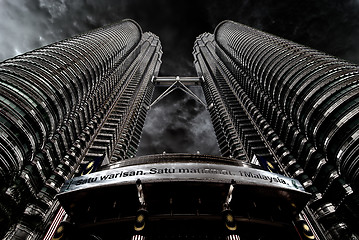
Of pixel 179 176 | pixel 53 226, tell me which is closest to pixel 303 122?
pixel 179 176

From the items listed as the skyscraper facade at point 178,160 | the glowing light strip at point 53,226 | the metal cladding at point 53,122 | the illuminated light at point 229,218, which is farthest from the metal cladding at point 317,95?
the glowing light strip at point 53,226

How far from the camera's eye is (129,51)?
101000 millimetres

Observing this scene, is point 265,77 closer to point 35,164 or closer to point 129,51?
point 35,164

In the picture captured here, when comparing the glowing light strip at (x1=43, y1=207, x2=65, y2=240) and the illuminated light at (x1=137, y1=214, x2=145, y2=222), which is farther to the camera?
the glowing light strip at (x1=43, y1=207, x2=65, y2=240)

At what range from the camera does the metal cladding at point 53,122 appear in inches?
1090

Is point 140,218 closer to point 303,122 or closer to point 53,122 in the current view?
point 53,122

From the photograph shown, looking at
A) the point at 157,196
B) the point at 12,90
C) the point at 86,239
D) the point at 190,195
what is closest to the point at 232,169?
the point at 190,195

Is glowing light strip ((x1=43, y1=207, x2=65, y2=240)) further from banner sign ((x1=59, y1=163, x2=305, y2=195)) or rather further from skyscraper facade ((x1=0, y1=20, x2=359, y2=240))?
banner sign ((x1=59, y1=163, x2=305, y2=195))

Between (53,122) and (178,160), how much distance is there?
24.2 metres

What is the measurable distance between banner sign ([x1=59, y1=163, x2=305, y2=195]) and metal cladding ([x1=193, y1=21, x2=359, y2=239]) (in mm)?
4817

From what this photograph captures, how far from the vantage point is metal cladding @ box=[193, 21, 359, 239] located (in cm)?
3048

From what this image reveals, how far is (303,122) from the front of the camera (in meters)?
39.2

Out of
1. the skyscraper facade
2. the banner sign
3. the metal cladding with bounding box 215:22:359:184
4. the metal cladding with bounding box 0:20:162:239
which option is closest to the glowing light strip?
the skyscraper facade

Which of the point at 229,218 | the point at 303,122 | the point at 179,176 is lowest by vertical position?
the point at 229,218
